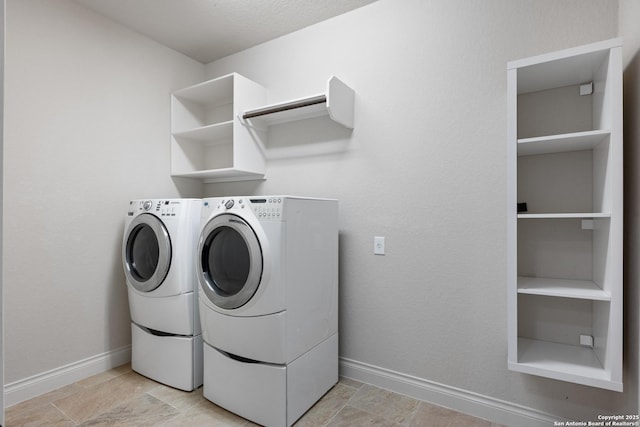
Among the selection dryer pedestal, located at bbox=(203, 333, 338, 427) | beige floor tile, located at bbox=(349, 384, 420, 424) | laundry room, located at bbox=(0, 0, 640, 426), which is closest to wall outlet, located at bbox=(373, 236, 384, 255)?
laundry room, located at bbox=(0, 0, 640, 426)

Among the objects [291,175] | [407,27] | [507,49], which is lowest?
[291,175]

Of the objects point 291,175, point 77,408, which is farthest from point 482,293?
point 77,408

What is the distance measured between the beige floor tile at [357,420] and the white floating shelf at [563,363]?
73 cm

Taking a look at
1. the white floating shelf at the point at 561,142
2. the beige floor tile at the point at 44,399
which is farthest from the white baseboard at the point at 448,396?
the beige floor tile at the point at 44,399

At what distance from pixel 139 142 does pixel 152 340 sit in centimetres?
149

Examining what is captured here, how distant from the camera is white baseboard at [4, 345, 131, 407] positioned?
1.95 metres

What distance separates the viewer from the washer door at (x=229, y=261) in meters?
A: 1.72

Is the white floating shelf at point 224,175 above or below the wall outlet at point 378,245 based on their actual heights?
above

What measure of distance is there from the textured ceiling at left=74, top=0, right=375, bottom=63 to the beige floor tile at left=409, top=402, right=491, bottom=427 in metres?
2.55

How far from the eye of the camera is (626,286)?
1474mm

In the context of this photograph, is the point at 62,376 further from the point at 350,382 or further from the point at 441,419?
the point at 441,419

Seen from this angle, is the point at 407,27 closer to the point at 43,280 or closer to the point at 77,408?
the point at 43,280

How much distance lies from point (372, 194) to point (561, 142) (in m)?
1.04

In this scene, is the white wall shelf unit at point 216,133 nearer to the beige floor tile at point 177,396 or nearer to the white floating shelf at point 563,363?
the beige floor tile at point 177,396
